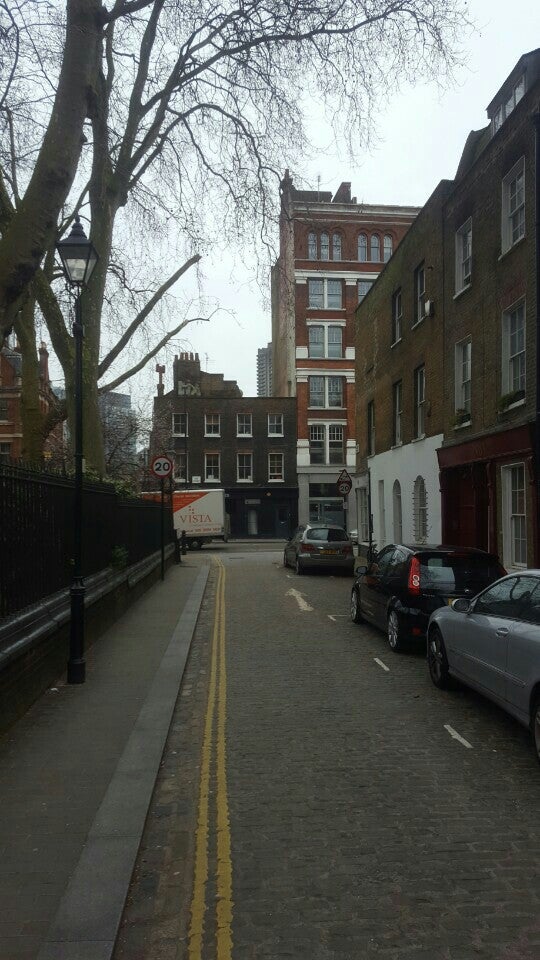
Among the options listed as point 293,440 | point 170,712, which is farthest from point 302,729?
point 293,440

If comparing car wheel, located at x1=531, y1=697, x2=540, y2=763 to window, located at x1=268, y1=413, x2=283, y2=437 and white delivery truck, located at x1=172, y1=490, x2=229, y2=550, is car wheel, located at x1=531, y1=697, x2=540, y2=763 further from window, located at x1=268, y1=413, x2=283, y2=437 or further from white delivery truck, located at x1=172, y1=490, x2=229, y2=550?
window, located at x1=268, y1=413, x2=283, y2=437

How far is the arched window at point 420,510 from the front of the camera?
22828 millimetres

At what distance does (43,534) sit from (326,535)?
16.8m

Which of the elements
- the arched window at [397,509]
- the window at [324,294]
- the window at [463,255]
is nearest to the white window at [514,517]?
the window at [463,255]

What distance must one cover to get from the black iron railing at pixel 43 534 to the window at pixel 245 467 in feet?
133

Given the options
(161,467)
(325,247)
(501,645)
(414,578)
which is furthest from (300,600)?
(325,247)

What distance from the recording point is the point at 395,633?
10.6 m

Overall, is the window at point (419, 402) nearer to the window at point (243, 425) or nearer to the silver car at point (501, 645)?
the silver car at point (501, 645)

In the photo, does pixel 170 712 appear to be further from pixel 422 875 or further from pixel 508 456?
pixel 508 456

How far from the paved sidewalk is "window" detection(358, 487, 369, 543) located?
73.5 feet

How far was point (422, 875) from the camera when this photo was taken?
410 cm

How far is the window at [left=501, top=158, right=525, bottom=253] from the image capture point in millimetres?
15621

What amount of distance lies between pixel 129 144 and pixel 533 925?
16.8 m

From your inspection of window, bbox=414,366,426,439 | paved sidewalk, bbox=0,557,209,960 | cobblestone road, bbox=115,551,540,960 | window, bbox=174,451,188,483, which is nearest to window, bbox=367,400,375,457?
window, bbox=414,366,426,439
